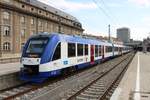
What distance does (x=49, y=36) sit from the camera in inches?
635

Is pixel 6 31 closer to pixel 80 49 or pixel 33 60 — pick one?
pixel 80 49

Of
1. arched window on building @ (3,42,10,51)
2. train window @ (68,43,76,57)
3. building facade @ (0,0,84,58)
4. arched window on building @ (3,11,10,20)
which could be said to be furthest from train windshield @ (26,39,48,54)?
arched window on building @ (3,11,10,20)

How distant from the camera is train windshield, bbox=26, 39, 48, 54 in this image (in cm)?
1563

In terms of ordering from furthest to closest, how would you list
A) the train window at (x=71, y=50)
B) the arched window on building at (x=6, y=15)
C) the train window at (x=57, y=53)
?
the arched window on building at (x=6, y=15) < the train window at (x=71, y=50) < the train window at (x=57, y=53)

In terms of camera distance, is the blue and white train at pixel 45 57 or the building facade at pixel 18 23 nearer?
the blue and white train at pixel 45 57

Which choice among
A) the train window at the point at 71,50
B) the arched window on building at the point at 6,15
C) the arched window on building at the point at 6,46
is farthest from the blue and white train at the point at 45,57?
the arched window on building at the point at 6,15

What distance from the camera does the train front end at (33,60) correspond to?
15.1 meters

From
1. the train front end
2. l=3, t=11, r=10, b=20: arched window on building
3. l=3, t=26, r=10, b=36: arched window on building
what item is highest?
l=3, t=11, r=10, b=20: arched window on building

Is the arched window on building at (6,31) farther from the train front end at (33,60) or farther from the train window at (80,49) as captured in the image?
the train front end at (33,60)

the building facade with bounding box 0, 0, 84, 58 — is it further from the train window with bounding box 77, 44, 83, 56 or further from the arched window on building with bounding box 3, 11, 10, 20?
the train window with bounding box 77, 44, 83, 56

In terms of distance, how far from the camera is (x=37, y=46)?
1593cm

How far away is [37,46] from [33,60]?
103 centimetres

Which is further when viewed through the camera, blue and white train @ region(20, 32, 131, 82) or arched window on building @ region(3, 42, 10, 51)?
arched window on building @ region(3, 42, 10, 51)

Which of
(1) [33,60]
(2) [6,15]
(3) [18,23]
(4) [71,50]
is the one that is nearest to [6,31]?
(2) [6,15]
